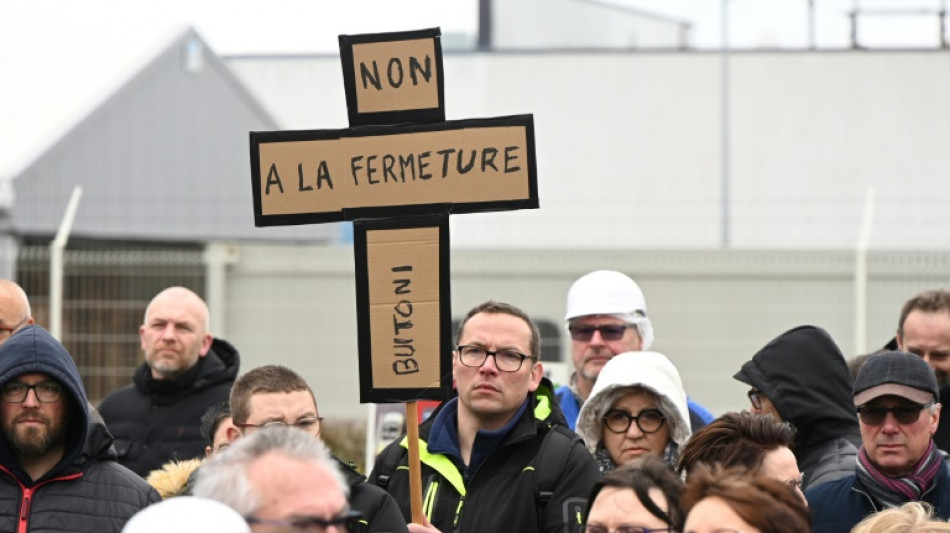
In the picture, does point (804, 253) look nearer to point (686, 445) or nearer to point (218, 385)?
Answer: point (218, 385)

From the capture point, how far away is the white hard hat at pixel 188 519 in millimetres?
2705

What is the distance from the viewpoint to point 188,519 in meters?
2.72

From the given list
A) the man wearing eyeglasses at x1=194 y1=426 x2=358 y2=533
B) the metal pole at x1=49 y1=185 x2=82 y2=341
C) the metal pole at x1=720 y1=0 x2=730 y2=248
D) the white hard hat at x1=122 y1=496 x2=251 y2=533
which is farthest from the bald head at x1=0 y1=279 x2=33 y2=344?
the metal pole at x1=720 y1=0 x2=730 y2=248

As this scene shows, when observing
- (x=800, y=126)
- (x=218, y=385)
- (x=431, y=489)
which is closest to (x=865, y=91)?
(x=800, y=126)

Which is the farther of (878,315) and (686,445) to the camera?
(878,315)

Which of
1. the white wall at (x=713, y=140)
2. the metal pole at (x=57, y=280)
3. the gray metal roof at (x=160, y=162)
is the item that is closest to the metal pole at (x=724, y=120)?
the white wall at (x=713, y=140)

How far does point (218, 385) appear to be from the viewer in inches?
298

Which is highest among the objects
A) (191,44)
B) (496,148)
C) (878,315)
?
(191,44)

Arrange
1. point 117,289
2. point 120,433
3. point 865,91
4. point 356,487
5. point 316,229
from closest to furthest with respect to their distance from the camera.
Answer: point 356,487 → point 120,433 → point 117,289 → point 316,229 → point 865,91

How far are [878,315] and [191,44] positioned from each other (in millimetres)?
8789

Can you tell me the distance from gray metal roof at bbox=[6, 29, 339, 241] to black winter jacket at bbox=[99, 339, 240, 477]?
7.70 metres

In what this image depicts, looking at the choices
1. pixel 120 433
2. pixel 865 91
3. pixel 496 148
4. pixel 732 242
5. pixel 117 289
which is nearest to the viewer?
pixel 496 148

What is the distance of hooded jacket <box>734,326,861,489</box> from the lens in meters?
6.01

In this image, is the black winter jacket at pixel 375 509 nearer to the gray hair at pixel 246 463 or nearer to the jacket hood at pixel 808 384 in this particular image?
the gray hair at pixel 246 463
